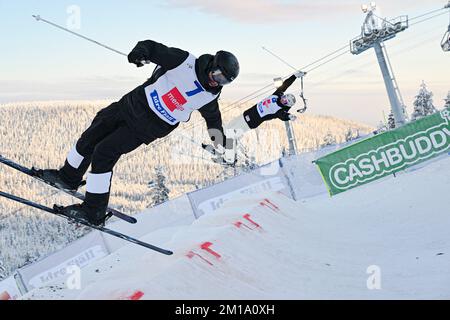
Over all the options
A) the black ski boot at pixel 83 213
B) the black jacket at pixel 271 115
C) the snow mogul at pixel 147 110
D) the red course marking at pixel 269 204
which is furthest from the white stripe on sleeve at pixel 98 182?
the red course marking at pixel 269 204

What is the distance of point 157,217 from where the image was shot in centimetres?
1280

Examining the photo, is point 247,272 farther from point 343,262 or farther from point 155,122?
point 155,122

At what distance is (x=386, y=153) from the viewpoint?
14227 millimetres

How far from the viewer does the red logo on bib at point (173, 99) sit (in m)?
4.58

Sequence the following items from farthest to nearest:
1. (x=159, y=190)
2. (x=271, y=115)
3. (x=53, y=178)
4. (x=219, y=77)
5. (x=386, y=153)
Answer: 1. (x=159, y=190)
2. (x=386, y=153)
3. (x=271, y=115)
4. (x=53, y=178)
5. (x=219, y=77)

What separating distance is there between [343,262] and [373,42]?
25.1m

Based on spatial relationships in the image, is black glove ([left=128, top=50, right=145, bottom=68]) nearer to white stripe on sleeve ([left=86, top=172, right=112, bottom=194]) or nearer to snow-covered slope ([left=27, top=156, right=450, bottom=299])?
white stripe on sleeve ([left=86, top=172, right=112, bottom=194])

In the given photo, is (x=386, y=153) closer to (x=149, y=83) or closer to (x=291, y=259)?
(x=291, y=259)

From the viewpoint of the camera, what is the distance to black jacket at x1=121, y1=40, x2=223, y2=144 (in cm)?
439

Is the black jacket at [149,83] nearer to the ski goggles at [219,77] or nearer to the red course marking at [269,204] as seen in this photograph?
the ski goggles at [219,77]

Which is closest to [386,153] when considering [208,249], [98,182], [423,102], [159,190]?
[208,249]

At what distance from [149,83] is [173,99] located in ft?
1.23

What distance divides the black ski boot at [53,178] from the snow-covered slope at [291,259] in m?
1.13

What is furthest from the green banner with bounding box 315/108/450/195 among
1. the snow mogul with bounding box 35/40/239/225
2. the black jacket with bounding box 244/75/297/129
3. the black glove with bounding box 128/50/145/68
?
the black glove with bounding box 128/50/145/68
